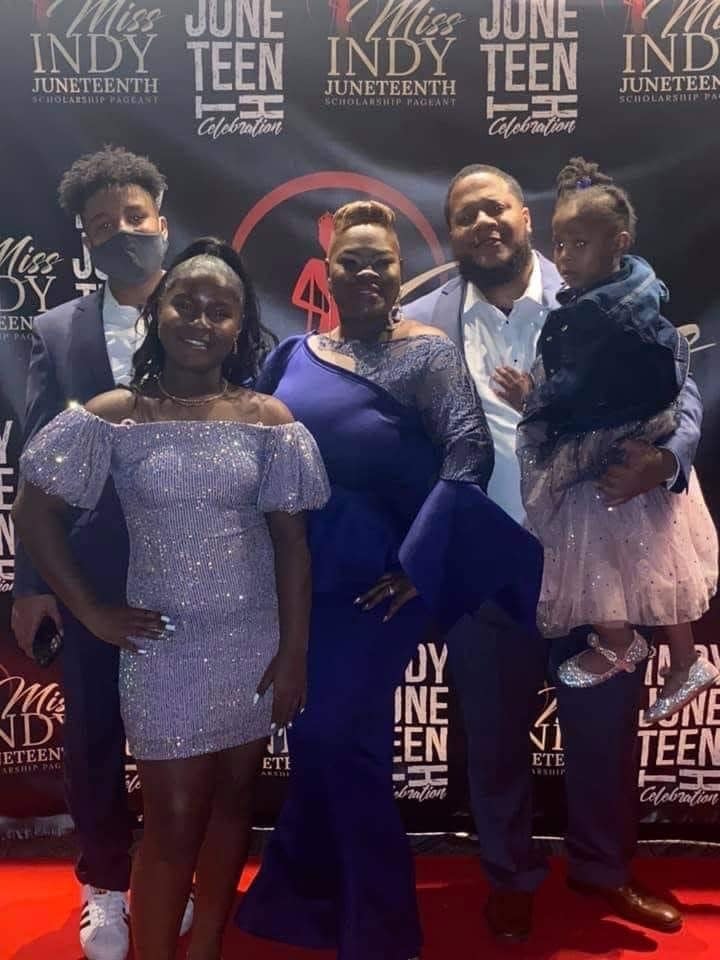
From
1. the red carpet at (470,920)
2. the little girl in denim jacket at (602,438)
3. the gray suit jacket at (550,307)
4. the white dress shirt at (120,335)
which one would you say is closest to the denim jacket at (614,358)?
the little girl in denim jacket at (602,438)

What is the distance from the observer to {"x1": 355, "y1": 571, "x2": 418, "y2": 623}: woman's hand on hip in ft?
6.52

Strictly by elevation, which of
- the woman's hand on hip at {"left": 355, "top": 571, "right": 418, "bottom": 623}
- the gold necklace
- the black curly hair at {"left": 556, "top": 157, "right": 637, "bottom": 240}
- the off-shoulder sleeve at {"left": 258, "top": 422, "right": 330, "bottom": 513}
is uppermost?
the black curly hair at {"left": 556, "top": 157, "right": 637, "bottom": 240}

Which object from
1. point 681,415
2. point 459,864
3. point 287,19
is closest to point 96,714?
point 459,864

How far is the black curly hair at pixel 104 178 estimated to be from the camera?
7.46ft

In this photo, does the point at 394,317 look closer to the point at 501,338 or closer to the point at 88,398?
the point at 501,338

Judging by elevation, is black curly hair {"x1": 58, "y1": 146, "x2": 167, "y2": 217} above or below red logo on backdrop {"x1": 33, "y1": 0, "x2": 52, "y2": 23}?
below

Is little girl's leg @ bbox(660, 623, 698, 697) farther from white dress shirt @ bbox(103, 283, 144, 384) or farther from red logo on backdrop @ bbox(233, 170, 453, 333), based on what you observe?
white dress shirt @ bbox(103, 283, 144, 384)

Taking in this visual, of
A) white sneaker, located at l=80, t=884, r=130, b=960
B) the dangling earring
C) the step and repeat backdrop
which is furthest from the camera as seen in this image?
the step and repeat backdrop

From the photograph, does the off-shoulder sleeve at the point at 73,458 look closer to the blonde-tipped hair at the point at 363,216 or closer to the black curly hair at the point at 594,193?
the blonde-tipped hair at the point at 363,216

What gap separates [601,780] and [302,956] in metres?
0.92

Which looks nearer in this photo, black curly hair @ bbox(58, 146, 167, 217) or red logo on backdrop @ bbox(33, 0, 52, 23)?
black curly hair @ bbox(58, 146, 167, 217)

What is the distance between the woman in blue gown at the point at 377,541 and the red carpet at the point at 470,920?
26 centimetres

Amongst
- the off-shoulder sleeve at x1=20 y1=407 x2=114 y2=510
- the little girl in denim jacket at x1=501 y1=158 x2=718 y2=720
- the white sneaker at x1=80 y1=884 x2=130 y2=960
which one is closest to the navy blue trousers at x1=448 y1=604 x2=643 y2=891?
the little girl in denim jacket at x1=501 y1=158 x2=718 y2=720

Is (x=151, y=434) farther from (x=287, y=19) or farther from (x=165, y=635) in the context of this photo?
(x=287, y=19)
